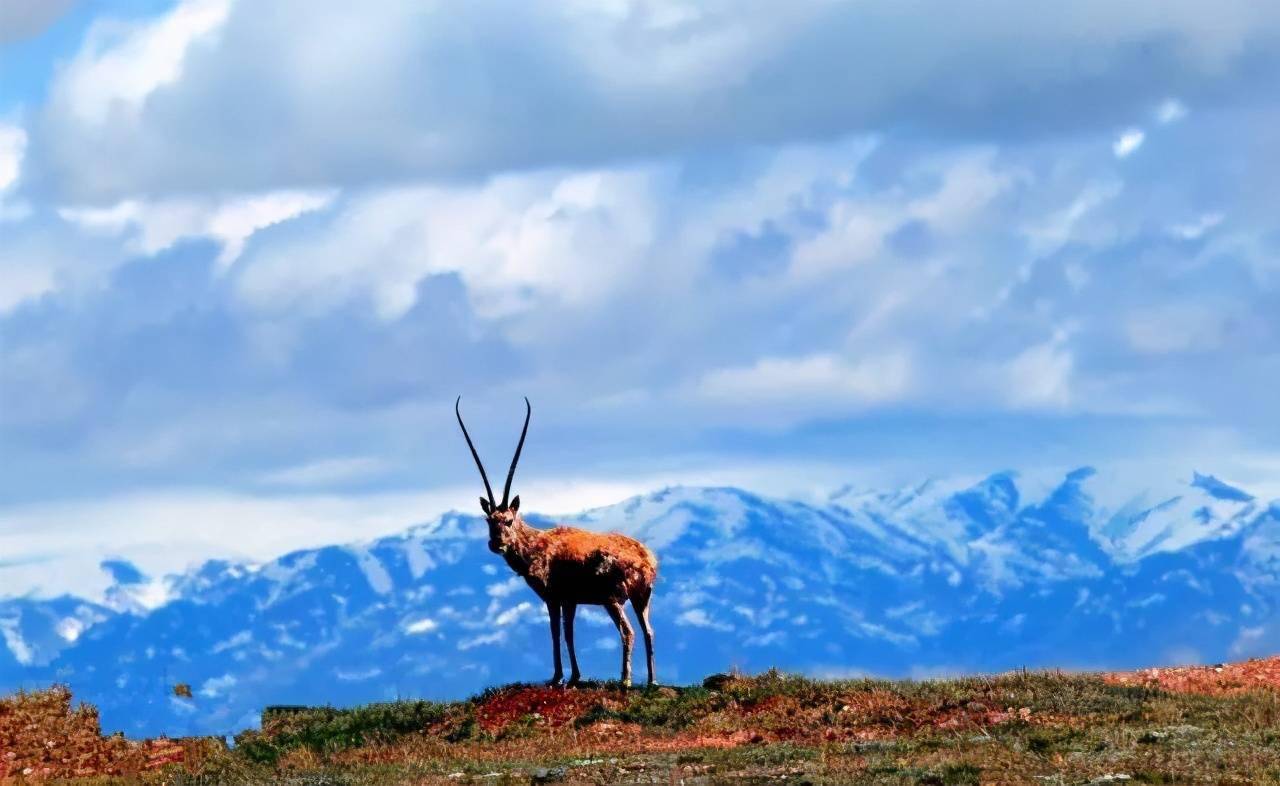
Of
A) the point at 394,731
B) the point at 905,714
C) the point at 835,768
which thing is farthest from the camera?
the point at 394,731

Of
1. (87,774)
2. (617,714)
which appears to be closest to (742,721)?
(617,714)

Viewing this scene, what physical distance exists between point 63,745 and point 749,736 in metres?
14.1

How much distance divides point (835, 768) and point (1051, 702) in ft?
31.9

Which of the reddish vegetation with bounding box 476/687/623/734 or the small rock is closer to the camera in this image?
the small rock

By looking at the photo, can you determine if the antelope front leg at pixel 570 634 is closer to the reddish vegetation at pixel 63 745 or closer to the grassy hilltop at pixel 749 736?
the grassy hilltop at pixel 749 736

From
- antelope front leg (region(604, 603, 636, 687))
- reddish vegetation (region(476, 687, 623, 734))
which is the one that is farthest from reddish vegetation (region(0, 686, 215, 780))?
antelope front leg (region(604, 603, 636, 687))

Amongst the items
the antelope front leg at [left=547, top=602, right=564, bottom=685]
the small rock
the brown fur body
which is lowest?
the small rock

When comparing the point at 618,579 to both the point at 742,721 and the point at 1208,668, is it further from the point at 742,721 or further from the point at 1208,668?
the point at 1208,668

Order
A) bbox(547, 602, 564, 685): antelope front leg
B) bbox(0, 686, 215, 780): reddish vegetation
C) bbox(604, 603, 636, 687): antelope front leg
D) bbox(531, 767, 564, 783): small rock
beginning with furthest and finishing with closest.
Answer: bbox(604, 603, 636, 687): antelope front leg → bbox(547, 602, 564, 685): antelope front leg → bbox(0, 686, 215, 780): reddish vegetation → bbox(531, 767, 564, 783): small rock

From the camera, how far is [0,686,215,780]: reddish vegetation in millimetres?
41531

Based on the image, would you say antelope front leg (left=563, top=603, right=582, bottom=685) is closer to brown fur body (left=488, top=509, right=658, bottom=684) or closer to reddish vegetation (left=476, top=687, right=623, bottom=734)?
brown fur body (left=488, top=509, right=658, bottom=684)

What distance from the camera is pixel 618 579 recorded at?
153ft

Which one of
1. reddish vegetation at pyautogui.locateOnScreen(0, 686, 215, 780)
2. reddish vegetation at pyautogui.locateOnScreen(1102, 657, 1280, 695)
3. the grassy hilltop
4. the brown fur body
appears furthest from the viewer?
the brown fur body

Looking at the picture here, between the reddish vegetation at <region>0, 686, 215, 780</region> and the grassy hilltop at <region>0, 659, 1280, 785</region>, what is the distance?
47mm
